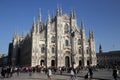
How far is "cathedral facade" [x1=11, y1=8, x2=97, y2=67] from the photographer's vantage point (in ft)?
195

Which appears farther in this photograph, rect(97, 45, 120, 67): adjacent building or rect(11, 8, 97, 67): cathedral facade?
rect(97, 45, 120, 67): adjacent building

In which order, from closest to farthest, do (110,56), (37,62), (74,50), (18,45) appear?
(37,62), (74,50), (18,45), (110,56)

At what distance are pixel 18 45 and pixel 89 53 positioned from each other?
34.5 metres

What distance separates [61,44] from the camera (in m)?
61.6

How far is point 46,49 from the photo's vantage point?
59.8 meters

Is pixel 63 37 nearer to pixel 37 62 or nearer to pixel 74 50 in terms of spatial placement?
pixel 74 50

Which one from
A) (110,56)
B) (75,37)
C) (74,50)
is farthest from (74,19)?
(110,56)

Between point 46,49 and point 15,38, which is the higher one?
point 15,38

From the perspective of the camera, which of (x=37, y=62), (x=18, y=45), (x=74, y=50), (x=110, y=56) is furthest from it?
(x=110, y=56)

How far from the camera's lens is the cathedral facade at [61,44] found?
59.4 metres

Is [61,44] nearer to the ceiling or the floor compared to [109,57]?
nearer to the ceiling

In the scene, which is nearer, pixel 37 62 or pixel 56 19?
pixel 37 62

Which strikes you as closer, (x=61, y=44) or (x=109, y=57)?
(x=61, y=44)

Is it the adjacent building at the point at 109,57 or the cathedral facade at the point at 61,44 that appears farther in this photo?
the adjacent building at the point at 109,57
